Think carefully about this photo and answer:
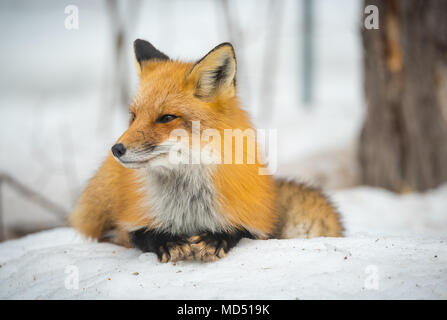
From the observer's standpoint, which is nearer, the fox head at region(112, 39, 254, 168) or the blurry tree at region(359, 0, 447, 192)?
the fox head at region(112, 39, 254, 168)

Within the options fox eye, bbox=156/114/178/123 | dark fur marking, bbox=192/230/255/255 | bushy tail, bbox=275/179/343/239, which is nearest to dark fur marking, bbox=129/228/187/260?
dark fur marking, bbox=192/230/255/255

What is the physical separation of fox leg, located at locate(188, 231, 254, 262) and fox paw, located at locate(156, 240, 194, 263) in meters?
0.03

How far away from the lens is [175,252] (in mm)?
1676

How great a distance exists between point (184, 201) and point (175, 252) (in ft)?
0.82

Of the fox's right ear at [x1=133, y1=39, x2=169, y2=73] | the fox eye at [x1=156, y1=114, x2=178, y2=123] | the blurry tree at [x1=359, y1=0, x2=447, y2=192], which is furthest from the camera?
the blurry tree at [x1=359, y1=0, x2=447, y2=192]

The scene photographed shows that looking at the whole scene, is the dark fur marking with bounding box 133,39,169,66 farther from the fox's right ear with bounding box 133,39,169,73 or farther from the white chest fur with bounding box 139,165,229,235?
the white chest fur with bounding box 139,165,229,235

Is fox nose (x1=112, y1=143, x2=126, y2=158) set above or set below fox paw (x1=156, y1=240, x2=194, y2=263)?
above

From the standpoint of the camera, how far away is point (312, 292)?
1381 mm

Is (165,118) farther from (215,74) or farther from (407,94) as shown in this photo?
(407,94)

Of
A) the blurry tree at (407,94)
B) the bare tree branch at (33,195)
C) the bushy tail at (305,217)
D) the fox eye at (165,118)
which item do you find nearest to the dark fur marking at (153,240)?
the fox eye at (165,118)

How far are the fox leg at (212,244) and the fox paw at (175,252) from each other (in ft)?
0.09

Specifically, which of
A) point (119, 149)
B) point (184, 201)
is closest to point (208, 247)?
point (184, 201)

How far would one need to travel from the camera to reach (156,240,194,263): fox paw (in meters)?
1.67

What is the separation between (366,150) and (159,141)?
367cm
